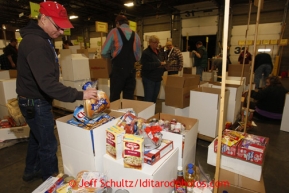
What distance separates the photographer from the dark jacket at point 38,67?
1.13 m

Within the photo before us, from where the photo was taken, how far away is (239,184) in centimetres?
128

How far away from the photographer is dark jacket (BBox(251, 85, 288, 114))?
292 centimetres

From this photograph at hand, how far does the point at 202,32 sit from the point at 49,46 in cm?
828

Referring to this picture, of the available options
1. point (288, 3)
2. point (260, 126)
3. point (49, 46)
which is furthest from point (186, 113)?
point (288, 3)

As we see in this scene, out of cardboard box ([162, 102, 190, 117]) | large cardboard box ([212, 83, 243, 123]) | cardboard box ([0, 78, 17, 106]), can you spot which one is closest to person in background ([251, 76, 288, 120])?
large cardboard box ([212, 83, 243, 123])

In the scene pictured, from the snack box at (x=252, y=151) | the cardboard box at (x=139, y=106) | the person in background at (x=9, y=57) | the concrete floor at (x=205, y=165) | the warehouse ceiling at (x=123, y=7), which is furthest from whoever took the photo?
the warehouse ceiling at (x=123, y=7)

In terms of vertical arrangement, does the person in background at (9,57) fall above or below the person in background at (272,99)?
above

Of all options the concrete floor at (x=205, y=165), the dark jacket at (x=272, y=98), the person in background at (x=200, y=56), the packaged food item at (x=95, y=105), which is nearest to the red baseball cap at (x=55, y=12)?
the packaged food item at (x=95, y=105)

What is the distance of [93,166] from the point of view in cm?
120

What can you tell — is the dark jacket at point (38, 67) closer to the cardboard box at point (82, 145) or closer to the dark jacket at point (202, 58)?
the cardboard box at point (82, 145)

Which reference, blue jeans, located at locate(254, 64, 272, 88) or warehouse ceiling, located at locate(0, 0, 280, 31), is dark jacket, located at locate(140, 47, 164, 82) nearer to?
blue jeans, located at locate(254, 64, 272, 88)

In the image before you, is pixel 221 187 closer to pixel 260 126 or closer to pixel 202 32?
pixel 260 126

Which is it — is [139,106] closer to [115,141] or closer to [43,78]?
[115,141]

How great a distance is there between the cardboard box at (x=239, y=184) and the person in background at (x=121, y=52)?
1.45 meters
